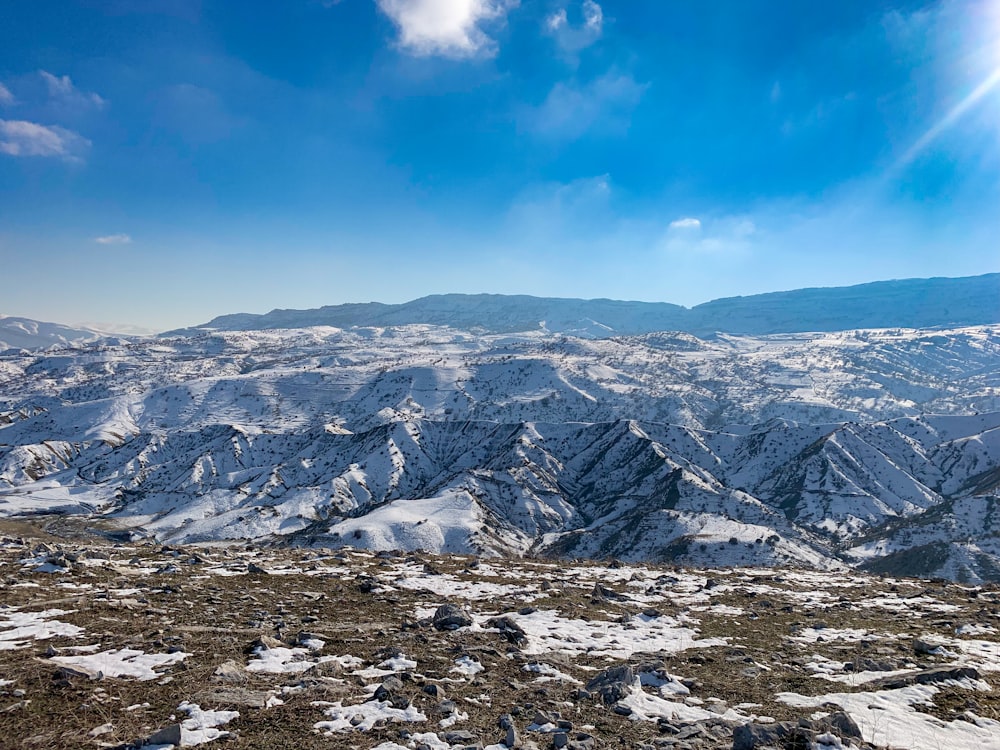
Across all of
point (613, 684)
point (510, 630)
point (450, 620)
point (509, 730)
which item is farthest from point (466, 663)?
point (509, 730)

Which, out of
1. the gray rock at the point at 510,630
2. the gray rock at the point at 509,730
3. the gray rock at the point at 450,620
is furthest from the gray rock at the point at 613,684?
the gray rock at the point at 450,620

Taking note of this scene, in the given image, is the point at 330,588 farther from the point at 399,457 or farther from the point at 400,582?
the point at 399,457

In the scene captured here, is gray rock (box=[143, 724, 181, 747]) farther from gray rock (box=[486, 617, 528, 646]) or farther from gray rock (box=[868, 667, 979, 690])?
gray rock (box=[868, 667, 979, 690])

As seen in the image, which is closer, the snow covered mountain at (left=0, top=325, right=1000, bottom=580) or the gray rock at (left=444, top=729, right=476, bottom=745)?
the gray rock at (left=444, top=729, right=476, bottom=745)

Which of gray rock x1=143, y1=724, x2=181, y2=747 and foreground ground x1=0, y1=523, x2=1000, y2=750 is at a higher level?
gray rock x1=143, y1=724, x2=181, y2=747

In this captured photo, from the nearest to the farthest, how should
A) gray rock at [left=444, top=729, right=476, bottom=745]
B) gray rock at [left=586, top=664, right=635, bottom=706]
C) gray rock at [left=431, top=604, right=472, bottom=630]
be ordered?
gray rock at [left=444, top=729, right=476, bottom=745]
gray rock at [left=586, top=664, right=635, bottom=706]
gray rock at [left=431, top=604, right=472, bottom=630]

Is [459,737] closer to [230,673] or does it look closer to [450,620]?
[230,673]

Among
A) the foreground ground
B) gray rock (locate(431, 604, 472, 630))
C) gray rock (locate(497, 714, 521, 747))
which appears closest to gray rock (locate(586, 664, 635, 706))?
the foreground ground

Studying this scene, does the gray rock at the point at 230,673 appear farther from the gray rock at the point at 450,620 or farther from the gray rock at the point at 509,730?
the gray rock at the point at 450,620

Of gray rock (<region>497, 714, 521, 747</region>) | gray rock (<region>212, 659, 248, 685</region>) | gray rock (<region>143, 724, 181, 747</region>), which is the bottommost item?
gray rock (<region>212, 659, 248, 685</region>)
